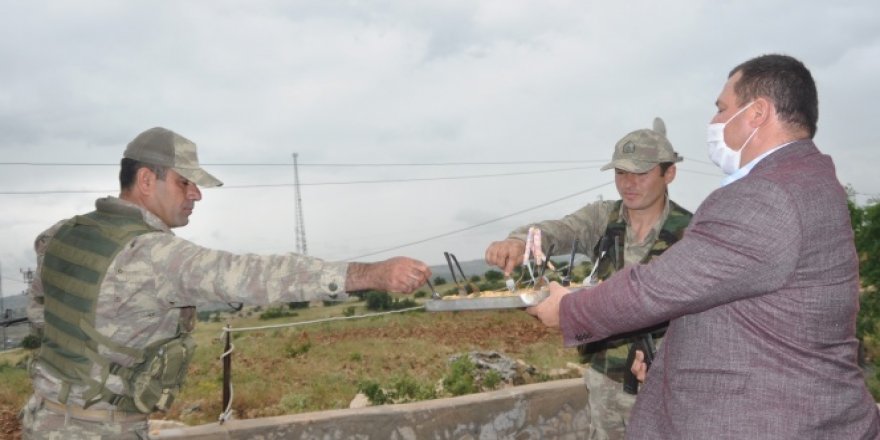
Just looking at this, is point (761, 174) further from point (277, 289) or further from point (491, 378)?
point (491, 378)

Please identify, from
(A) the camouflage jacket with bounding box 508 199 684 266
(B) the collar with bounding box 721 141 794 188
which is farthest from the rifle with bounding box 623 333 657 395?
(B) the collar with bounding box 721 141 794 188

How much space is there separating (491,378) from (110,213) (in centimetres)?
589

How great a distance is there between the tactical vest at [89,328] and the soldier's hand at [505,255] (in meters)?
1.62

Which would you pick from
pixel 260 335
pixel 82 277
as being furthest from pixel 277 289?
pixel 260 335

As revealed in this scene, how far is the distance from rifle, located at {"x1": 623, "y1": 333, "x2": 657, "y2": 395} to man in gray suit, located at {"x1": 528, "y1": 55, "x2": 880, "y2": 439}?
135 cm

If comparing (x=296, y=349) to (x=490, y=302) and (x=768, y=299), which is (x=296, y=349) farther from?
(x=768, y=299)

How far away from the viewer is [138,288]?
294cm

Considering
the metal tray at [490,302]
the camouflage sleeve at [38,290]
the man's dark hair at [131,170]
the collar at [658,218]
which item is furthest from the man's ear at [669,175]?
the camouflage sleeve at [38,290]

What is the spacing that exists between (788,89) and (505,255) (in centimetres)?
182

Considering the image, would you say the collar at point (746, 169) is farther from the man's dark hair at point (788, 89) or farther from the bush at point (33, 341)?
the bush at point (33, 341)

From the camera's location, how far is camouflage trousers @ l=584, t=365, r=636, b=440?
4.28 m

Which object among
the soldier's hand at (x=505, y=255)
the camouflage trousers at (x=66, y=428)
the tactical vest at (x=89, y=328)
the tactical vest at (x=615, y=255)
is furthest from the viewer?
the tactical vest at (x=615, y=255)

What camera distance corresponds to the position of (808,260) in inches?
82.9

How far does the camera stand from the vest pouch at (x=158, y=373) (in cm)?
313
